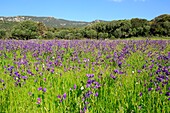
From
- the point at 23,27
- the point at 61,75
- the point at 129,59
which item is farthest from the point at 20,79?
the point at 23,27

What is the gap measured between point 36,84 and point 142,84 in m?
1.63

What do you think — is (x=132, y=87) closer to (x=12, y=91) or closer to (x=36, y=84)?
(x=36, y=84)

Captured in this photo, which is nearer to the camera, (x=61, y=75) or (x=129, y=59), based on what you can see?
(x=61, y=75)

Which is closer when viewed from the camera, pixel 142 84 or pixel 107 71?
pixel 142 84

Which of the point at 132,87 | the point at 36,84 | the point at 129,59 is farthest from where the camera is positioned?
the point at 129,59

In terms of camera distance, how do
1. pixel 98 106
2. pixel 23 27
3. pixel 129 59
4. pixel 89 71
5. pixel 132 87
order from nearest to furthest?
pixel 98 106
pixel 132 87
pixel 89 71
pixel 129 59
pixel 23 27

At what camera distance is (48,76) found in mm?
4449

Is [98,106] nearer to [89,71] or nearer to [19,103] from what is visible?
[19,103]

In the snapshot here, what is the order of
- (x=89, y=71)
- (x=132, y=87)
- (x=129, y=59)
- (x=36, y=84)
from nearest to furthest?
(x=132, y=87) < (x=36, y=84) < (x=89, y=71) < (x=129, y=59)

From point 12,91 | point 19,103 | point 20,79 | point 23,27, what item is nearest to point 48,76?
point 20,79

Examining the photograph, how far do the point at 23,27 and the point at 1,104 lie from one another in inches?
1862

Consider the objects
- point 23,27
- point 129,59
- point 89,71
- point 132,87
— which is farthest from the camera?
point 23,27

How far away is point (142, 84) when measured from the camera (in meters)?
3.52

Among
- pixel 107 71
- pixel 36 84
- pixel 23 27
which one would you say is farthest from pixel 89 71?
pixel 23 27
